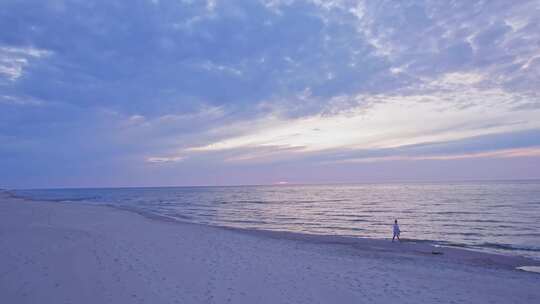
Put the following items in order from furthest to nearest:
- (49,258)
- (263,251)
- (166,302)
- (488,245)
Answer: (488,245) < (263,251) < (49,258) < (166,302)

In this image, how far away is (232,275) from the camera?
37.7ft

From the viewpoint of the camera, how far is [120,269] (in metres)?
11.7

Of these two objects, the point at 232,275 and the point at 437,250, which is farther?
the point at 437,250

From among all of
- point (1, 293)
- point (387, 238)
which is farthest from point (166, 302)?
point (387, 238)

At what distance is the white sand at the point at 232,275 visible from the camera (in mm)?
9352

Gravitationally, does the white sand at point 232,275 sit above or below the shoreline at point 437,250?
above

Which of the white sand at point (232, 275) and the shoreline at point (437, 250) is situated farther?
the shoreline at point (437, 250)

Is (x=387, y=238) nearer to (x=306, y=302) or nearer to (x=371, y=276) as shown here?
(x=371, y=276)

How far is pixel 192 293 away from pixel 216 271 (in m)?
2.65

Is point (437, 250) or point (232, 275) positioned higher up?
point (232, 275)

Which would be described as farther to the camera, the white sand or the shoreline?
the shoreline

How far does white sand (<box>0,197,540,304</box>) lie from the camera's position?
9352 mm

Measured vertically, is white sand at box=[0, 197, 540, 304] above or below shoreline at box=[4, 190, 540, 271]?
above

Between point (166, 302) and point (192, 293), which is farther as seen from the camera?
point (192, 293)
